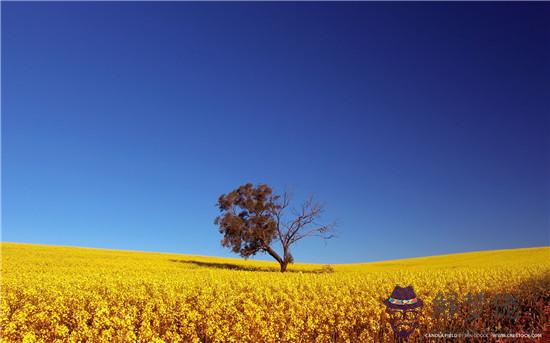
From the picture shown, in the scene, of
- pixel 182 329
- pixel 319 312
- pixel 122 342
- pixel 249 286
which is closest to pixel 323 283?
pixel 249 286

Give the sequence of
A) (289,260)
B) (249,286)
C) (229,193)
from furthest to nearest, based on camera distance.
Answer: (229,193) < (289,260) < (249,286)

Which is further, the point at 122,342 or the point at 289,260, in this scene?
the point at 289,260

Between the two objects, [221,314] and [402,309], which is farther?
[221,314]

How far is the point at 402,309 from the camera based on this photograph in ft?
33.3

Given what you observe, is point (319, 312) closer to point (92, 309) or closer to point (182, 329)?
point (182, 329)

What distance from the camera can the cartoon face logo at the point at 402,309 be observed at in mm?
9901

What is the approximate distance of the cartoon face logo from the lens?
32.5 feet

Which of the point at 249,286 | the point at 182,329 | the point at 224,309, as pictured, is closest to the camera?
the point at 182,329

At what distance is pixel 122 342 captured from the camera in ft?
27.0

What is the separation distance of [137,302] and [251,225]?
28.4 m

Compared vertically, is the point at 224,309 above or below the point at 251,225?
below

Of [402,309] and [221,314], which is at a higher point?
[402,309]

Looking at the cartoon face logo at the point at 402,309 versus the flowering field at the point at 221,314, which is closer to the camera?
the flowering field at the point at 221,314

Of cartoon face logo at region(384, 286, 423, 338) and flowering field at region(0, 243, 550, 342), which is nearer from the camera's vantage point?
flowering field at region(0, 243, 550, 342)
